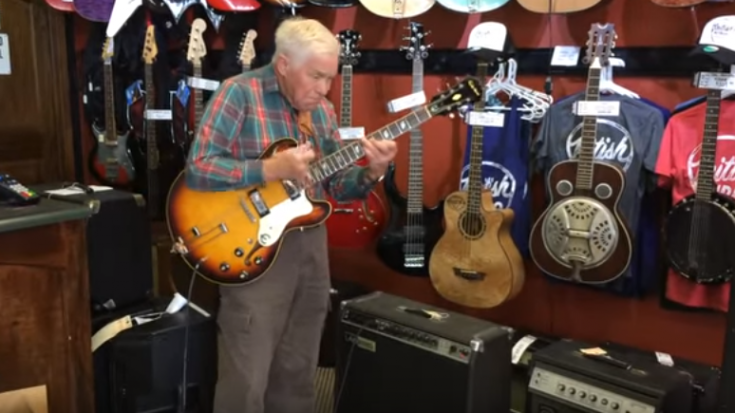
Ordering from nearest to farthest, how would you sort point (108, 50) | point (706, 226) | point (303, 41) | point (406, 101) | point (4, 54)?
point (303, 41) < point (706, 226) < point (406, 101) < point (108, 50) < point (4, 54)

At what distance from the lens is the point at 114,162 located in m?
3.96

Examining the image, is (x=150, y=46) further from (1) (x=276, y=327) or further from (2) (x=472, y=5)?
(1) (x=276, y=327)

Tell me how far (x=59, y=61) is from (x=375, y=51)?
1951 millimetres

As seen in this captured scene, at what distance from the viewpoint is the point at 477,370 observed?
2160 mm

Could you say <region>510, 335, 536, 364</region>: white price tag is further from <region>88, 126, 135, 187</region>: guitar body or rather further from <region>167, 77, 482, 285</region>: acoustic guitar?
<region>88, 126, 135, 187</region>: guitar body

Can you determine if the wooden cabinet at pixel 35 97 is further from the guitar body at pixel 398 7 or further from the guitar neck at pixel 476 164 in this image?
the guitar neck at pixel 476 164

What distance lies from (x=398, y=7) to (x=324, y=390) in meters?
1.48

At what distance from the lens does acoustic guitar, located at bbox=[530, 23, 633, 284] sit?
2461 mm

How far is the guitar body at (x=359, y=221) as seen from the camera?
3.11 m

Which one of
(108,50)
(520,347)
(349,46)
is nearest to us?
(520,347)

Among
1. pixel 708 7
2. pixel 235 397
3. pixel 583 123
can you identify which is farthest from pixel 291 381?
pixel 708 7

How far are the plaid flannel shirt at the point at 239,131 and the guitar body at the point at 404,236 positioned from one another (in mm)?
781

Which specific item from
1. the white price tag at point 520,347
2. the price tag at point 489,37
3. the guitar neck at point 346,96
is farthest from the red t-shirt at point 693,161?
the guitar neck at point 346,96

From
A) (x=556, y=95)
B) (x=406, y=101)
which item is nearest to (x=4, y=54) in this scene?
(x=406, y=101)
